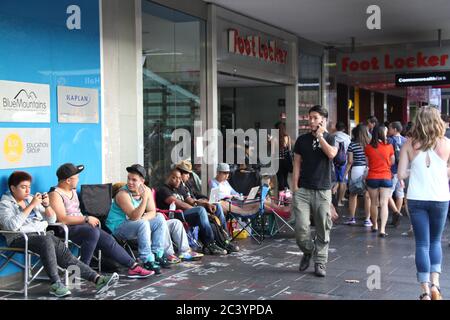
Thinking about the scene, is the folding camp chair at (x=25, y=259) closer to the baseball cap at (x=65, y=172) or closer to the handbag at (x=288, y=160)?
the baseball cap at (x=65, y=172)

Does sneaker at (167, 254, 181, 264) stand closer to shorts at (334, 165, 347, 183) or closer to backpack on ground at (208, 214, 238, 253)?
backpack on ground at (208, 214, 238, 253)

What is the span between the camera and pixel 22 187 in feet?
20.0

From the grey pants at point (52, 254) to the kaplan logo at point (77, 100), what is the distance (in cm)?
186

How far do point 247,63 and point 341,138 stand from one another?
221 cm

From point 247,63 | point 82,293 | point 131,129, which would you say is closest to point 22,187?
point 82,293

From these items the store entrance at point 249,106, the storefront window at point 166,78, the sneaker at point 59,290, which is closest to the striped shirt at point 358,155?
the storefront window at point 166,78

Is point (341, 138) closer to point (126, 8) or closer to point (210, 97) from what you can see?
point (210, 97)

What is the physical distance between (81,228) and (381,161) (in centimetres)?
464

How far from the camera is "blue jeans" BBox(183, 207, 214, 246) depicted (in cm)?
784

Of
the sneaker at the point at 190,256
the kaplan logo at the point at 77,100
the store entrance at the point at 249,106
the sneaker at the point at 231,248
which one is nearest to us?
the kaplan logo at the point at 77,100

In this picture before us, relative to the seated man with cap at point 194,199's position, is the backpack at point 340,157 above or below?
above

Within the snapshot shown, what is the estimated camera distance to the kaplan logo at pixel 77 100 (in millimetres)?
7320

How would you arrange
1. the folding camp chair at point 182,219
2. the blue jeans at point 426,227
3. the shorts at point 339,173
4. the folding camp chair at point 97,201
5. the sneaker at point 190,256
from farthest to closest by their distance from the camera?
the shorts at point 339,173, the folding camp chair at point 182,219, the sneaker at point 190,256, the folding camp chair at point 97,201, the blue jeans at point 426,227

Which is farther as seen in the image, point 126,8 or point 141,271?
point 126,8
